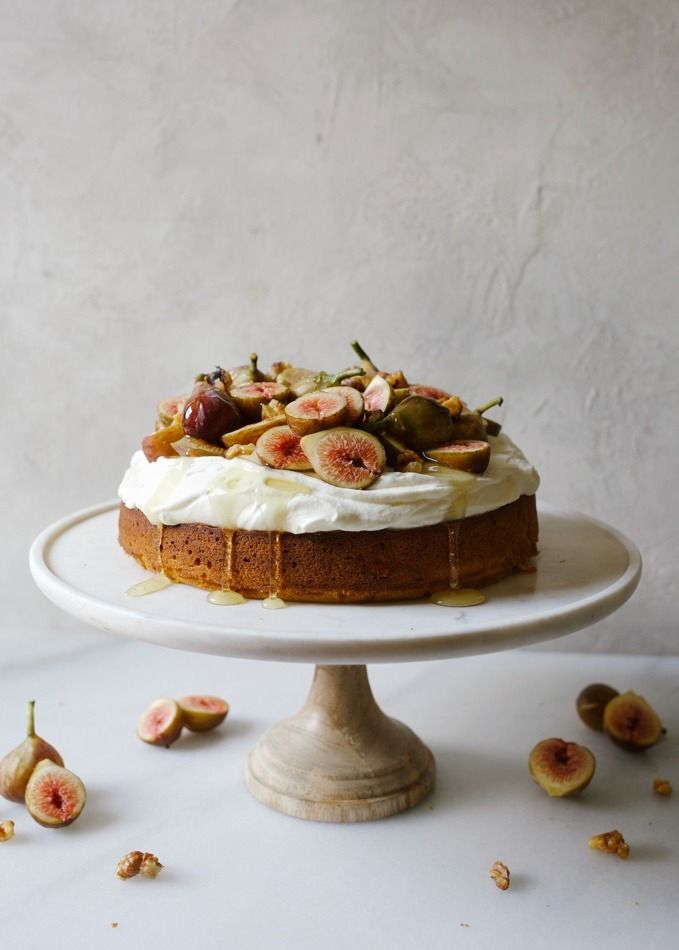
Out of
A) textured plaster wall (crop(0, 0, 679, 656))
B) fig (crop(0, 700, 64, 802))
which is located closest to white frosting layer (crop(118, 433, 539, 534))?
fig (crop(0, 700, 64, 802))

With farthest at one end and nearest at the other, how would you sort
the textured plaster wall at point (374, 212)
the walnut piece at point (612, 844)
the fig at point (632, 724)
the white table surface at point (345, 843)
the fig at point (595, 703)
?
the textured plaster wall at point (374, 212)
the fig at point (595, 703)
the fig at point (632, 724)
the walnut piece at point (612, 844)
the white table surface at point (345, 843)

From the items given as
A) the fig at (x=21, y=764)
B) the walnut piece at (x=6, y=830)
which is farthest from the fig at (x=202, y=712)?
the walnut piece at (x=6, y=830)

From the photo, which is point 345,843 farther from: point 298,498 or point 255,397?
point 255,397

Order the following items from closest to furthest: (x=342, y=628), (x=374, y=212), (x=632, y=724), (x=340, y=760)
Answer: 1. (x=342, y=628)
2. (x=340, y=760)
3. (x=632, y=724)
4. (x=374, y=212)

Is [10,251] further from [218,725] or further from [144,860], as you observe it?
[144,860]

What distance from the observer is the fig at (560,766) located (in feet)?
7.70

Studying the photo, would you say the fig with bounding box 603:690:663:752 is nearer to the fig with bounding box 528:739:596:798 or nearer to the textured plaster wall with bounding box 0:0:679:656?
the fig with bounding box 528:739:596:798

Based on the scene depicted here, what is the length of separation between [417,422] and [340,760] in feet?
2.57

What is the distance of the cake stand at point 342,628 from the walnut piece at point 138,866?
34 cm

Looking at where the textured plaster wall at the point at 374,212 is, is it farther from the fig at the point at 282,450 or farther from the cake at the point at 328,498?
the fig at the point at 282,450

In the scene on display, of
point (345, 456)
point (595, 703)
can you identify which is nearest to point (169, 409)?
point (345, 456)

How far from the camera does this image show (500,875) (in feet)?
6.68

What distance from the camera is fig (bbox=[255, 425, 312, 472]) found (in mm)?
2029

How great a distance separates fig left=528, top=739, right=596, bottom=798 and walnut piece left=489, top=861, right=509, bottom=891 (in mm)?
329
